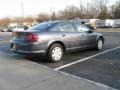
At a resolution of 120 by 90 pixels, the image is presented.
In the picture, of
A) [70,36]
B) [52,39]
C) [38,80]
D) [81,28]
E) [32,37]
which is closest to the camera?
[38,80]

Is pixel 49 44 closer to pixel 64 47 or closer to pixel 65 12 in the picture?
pixel 64 47

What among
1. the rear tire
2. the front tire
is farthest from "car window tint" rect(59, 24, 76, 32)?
the rear tire

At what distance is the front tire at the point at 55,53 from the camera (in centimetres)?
980

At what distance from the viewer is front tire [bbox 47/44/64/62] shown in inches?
386

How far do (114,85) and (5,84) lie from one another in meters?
2.67

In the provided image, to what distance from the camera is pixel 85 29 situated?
1154 centimetres

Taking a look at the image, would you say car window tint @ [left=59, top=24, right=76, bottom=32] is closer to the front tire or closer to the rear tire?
the front tire

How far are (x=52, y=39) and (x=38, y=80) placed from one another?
3.04 metres

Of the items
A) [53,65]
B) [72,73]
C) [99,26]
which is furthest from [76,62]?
[99,26]

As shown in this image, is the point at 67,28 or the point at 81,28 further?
the point at 81,28

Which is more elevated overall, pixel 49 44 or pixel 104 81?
pixel 49 44

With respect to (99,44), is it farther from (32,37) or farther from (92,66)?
(32,37)

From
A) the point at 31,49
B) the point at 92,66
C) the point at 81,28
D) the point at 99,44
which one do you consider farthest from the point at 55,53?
the point at 99,44

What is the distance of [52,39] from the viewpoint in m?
9.83
